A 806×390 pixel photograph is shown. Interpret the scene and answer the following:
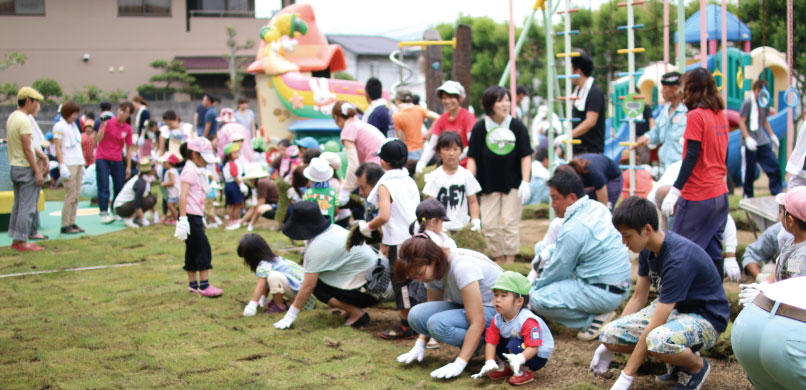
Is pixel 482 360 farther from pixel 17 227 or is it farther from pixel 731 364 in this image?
pixel 17 227

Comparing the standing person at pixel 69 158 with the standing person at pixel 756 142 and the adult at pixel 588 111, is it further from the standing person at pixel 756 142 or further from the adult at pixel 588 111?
the standing person at pixel 756 142

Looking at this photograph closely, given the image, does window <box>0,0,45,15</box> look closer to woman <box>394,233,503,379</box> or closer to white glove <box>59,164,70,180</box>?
white glove <box>59,164,70,180</box>

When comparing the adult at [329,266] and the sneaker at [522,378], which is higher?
the adult at [329,266]

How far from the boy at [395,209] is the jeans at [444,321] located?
0.63 meters

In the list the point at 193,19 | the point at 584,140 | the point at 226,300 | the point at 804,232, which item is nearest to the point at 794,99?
the point at 584,140

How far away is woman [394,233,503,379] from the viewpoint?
4.04 meters

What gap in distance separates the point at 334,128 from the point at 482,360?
10842 mm

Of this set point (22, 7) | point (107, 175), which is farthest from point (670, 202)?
point (22, 7)

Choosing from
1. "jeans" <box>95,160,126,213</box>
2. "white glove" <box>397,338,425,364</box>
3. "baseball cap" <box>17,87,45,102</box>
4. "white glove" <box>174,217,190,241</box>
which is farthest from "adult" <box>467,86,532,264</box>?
"jeans" <box>95,160,126,213</box>

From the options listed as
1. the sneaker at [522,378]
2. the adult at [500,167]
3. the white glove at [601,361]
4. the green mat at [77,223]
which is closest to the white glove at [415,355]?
the sneaker at [522,378]

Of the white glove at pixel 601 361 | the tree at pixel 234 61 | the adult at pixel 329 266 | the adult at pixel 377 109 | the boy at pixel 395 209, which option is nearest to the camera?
the white glove at pixel 601 361

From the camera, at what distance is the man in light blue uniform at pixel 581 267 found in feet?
14.6

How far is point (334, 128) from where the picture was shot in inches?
581

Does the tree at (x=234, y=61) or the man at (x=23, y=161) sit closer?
the man at (x=23, y=161)
